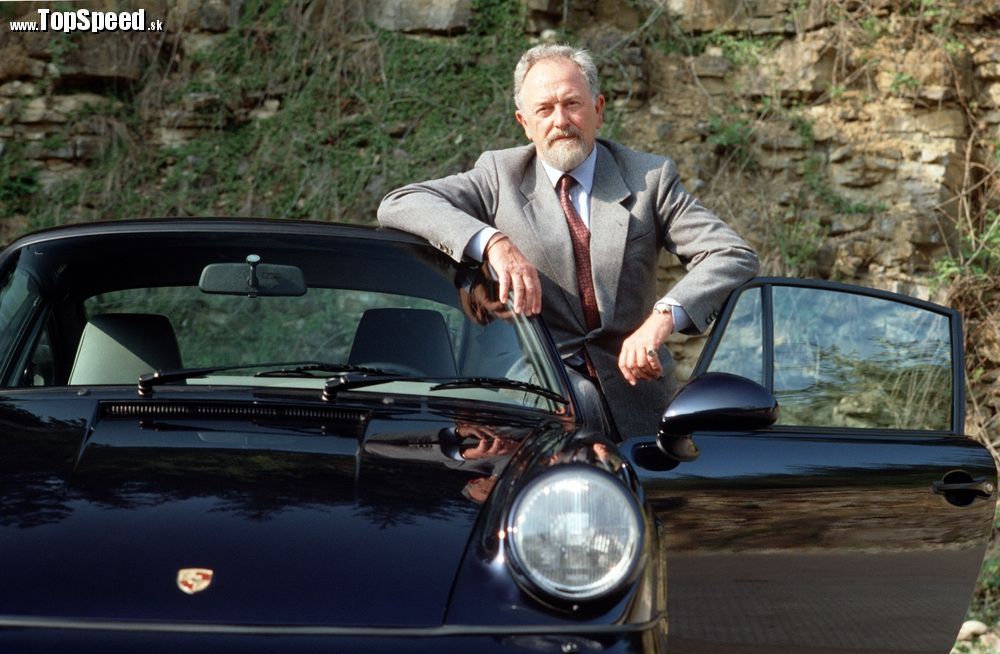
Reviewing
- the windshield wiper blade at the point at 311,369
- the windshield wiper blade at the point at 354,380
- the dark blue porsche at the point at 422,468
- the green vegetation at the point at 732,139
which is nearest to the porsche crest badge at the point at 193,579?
the dark blue porsche at the point at 422,468

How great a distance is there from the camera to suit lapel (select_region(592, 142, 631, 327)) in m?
3.82

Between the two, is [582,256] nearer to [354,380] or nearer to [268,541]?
[354,380]

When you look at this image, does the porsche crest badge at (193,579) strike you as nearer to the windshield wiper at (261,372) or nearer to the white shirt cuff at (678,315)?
the windshield wiper at (261,372)

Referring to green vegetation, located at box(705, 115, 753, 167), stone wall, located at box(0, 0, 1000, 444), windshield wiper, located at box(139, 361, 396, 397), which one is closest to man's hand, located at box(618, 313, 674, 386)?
windshield wiper, located at box(139, 361, 396, 397)

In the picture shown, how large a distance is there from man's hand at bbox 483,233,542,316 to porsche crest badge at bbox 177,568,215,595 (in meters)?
1.38

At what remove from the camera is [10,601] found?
1.90 metres

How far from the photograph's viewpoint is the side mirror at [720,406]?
9.06 feet

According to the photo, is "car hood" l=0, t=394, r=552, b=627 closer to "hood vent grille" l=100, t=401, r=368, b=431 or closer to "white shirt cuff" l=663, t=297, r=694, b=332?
"hood vent grille" l=100, t=401, r=368, b=431

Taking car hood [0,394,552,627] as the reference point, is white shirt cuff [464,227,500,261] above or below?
above

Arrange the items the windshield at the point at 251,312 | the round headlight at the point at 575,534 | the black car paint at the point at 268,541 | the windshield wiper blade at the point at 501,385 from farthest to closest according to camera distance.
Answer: the windshield at the point at 251,312 → the windshield wiper blade at the point at 501,385 → the round headlight at the point at 575,534 → the black car paint at the point at 268,541

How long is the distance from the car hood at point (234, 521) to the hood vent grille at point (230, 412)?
5 cm

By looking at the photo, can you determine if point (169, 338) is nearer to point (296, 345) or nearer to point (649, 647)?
point (296, 345)

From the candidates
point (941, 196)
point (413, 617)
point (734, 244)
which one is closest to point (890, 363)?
point (734, 244)

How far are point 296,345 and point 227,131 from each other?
6636mm
